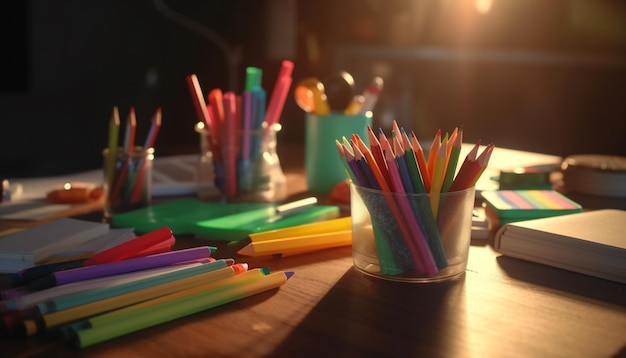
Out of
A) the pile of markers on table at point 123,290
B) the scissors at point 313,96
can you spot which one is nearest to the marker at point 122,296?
the pile of markers on table at point 123,290

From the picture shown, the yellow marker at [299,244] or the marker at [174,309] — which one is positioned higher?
the yellow marker at [299,244]

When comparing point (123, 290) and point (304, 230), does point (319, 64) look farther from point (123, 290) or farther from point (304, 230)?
point (123, 290)

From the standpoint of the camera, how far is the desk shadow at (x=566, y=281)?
0.71 meters

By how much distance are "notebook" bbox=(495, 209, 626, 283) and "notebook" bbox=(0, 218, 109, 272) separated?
1.52 feet

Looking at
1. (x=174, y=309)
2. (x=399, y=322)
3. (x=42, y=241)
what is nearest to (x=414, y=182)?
(x=399, y=322)

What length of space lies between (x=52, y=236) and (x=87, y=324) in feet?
0.94

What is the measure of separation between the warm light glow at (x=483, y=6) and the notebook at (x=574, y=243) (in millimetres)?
2108

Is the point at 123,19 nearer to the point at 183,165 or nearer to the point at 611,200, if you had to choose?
the point at 183,165

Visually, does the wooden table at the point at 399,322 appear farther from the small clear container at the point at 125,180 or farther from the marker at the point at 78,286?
the small clear container at the point at 125,180

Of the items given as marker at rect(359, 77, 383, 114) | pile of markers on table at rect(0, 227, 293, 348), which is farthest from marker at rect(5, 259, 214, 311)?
marker at rect(359, 77, 383, 114)

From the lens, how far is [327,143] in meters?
1.18

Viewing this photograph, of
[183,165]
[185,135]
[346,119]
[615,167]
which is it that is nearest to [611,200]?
[615,167]

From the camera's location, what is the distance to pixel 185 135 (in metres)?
2.58

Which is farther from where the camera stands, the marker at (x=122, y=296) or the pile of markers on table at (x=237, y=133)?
the pile of markers on table at (x=237, y=133)
